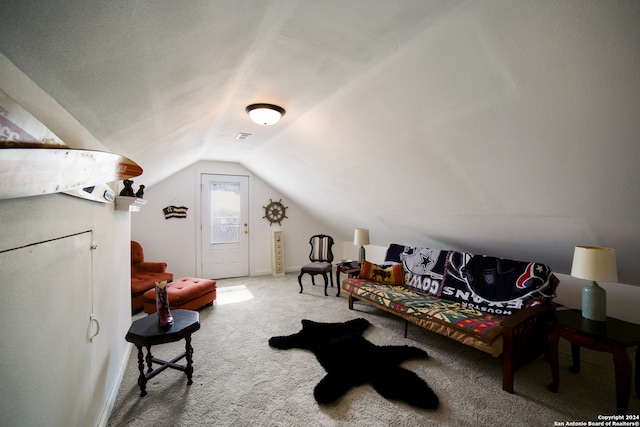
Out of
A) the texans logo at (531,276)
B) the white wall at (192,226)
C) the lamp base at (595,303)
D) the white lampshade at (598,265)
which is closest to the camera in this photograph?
the white lampshade at (598,265)

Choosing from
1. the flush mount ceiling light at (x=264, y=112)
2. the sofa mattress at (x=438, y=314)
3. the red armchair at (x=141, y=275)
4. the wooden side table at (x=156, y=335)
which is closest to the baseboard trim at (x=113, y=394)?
the wooden side table at (x=156, y=335)

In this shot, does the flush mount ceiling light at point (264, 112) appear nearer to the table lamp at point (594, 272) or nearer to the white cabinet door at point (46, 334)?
the white cabinet door at point (46, 334)

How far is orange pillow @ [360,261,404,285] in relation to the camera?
3.80 m

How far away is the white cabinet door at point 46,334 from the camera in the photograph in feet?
2.83

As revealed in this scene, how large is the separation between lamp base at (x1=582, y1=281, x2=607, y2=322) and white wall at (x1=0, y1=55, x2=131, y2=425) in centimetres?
335

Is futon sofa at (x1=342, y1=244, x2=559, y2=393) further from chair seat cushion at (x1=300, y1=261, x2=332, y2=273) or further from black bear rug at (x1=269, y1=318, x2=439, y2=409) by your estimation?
chair seat cushion at (x1=300, y1=261, x2=332, y2=273)

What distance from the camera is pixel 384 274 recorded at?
12.7 ft

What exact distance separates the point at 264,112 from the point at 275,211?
148 inches

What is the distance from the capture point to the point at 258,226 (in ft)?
19.7

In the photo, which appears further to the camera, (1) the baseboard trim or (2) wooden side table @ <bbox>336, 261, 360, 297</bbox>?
(2) wooden side table @ <bbox>336, 261, 360, 297</bbox>

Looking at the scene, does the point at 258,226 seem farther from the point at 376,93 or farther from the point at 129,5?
the point at 129,5

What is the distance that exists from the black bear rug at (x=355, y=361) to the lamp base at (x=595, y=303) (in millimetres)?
1359

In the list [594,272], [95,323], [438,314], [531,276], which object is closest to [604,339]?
[594,272]

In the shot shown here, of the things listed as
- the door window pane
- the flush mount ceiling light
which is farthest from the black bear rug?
the door window pane
